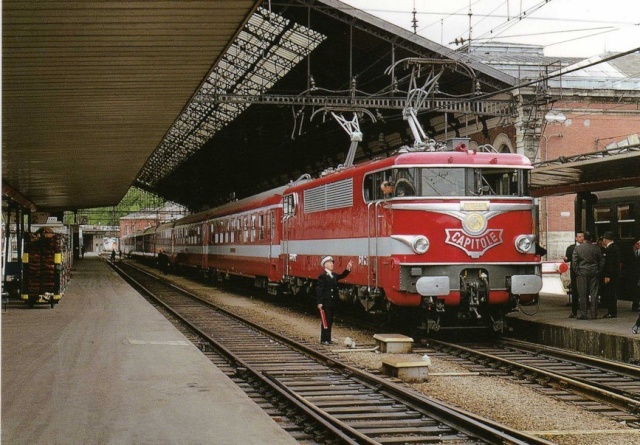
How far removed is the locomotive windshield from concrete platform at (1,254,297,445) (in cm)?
431

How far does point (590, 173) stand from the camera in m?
15.1

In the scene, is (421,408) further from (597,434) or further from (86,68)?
(86,68)

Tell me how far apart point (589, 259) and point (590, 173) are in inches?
64.0

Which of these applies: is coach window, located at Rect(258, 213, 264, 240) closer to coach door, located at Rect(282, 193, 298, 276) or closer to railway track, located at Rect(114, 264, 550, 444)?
coach door, located at Rect(282, 193, 298, 276)

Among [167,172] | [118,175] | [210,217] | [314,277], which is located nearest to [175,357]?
[314,277]

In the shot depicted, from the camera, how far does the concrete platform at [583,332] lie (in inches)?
489

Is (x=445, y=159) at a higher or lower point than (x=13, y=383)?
higher

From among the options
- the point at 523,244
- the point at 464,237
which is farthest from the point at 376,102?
the point at 464,237

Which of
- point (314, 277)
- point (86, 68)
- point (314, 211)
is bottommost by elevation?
point (314, 277)

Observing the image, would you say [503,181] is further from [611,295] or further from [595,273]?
[611,295]

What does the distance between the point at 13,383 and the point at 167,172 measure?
56985 millimetres

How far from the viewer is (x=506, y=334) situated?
16125mm

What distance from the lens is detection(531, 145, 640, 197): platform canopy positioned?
1345cm

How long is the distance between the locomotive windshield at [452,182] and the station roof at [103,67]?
12.1 ft
